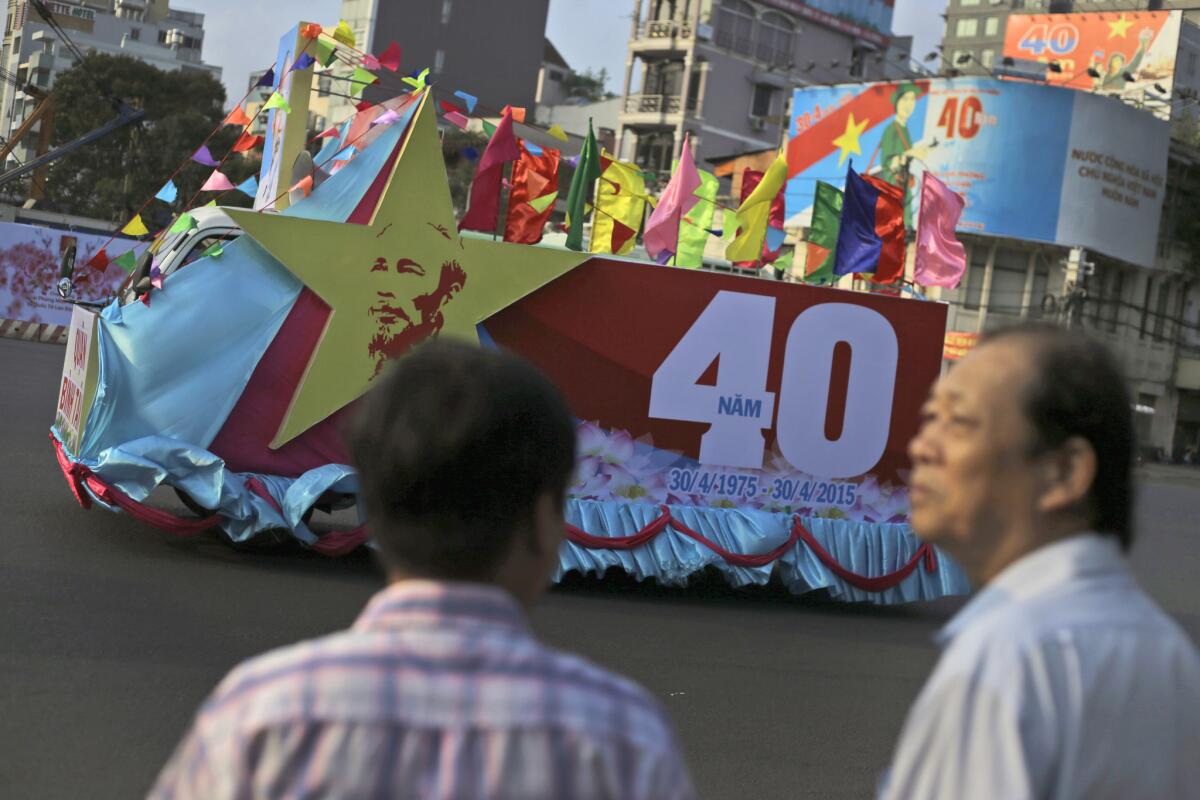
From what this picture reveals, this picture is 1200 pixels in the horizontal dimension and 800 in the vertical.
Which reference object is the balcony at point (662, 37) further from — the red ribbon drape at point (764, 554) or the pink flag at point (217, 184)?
the red ribbon drape at point (764, 554)

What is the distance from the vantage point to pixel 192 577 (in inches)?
322

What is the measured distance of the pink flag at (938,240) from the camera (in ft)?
34.9

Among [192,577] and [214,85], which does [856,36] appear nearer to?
[214,85]

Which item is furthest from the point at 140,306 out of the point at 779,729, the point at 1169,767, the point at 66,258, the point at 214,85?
the point at 214,85

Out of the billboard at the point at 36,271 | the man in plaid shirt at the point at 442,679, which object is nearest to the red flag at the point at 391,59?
the man in plaid shirt at the point at 442,679

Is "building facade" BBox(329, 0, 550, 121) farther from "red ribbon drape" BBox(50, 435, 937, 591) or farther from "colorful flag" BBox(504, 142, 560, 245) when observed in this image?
"red ribbon drape" BBox(50, 435, 937, 591)

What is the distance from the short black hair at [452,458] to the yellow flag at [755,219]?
8.56m

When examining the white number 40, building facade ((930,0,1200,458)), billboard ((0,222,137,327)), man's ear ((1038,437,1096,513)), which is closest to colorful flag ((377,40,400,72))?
the white number 40

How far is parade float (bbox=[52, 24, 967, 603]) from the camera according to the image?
8734 millimetres

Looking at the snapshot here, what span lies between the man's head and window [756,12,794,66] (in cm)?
5866

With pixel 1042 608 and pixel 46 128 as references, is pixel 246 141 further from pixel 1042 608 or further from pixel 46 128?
pixel 46 128

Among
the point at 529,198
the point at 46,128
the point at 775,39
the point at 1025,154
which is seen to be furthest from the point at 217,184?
the point at 775,39

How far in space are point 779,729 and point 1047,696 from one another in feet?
15.8

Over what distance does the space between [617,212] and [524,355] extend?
1354 millimetres
